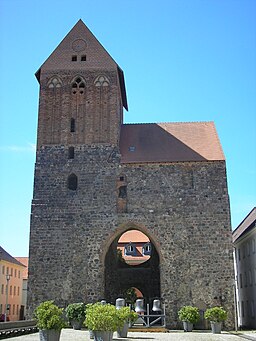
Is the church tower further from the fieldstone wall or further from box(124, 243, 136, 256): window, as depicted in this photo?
box(124, 243, 136, 256): window

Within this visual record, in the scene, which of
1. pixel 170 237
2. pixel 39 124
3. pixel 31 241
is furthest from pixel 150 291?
pixel 39 124

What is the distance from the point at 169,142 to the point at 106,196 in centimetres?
644

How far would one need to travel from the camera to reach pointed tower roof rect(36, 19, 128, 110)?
3262 cm

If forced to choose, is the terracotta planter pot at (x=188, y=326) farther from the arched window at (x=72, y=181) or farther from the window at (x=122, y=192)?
the arched window at (x=72, y=181)

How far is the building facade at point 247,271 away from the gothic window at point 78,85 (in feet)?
51.7

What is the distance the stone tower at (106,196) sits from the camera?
1121 inches

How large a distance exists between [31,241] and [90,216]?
4.17 meters

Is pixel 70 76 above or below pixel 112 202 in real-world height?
above

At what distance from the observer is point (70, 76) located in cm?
3253

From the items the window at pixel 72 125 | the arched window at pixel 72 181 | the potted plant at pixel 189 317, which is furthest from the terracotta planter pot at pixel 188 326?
the window at pixel 72 125

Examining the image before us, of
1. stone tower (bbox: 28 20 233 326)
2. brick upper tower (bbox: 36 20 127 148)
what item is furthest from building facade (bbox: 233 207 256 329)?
brick upper tower (bbox: 36 20 127 148)

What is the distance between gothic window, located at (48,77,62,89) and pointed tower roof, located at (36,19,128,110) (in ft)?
2.56

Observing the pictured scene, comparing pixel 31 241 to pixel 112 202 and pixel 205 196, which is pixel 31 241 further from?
pixel 205 196

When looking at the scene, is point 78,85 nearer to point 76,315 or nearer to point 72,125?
point 72,125
